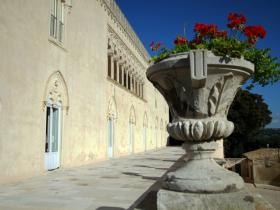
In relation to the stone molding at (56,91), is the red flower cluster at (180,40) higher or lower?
lower

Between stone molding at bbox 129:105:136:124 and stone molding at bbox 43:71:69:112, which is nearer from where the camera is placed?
stone molding at bbox 43:71:69:112

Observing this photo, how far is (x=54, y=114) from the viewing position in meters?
9.77

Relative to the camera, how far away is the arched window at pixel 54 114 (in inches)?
360

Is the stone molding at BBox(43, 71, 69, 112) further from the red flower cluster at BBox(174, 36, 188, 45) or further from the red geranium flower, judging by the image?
the red geranium flower

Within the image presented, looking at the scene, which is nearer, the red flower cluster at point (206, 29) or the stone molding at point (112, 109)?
the red flower cluster at point (206, 29)

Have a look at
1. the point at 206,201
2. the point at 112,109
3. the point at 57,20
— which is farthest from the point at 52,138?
the point at 206,201

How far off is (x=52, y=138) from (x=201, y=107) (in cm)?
773

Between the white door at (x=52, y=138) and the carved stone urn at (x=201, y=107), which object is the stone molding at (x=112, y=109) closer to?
the white door at (x=52, y=138)

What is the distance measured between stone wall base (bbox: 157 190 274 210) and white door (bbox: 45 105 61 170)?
731 centimetres

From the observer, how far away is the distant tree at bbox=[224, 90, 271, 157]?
123 ft

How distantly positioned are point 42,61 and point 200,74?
724cm

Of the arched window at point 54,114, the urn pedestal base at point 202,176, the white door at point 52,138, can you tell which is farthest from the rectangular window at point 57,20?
the urn pedestal base at point 202,176

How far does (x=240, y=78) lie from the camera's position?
2666 millimetres

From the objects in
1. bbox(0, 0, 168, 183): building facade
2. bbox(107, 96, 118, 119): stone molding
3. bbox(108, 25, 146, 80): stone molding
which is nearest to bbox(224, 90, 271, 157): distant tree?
bbox(108, 25, 146, 80): stone molding
